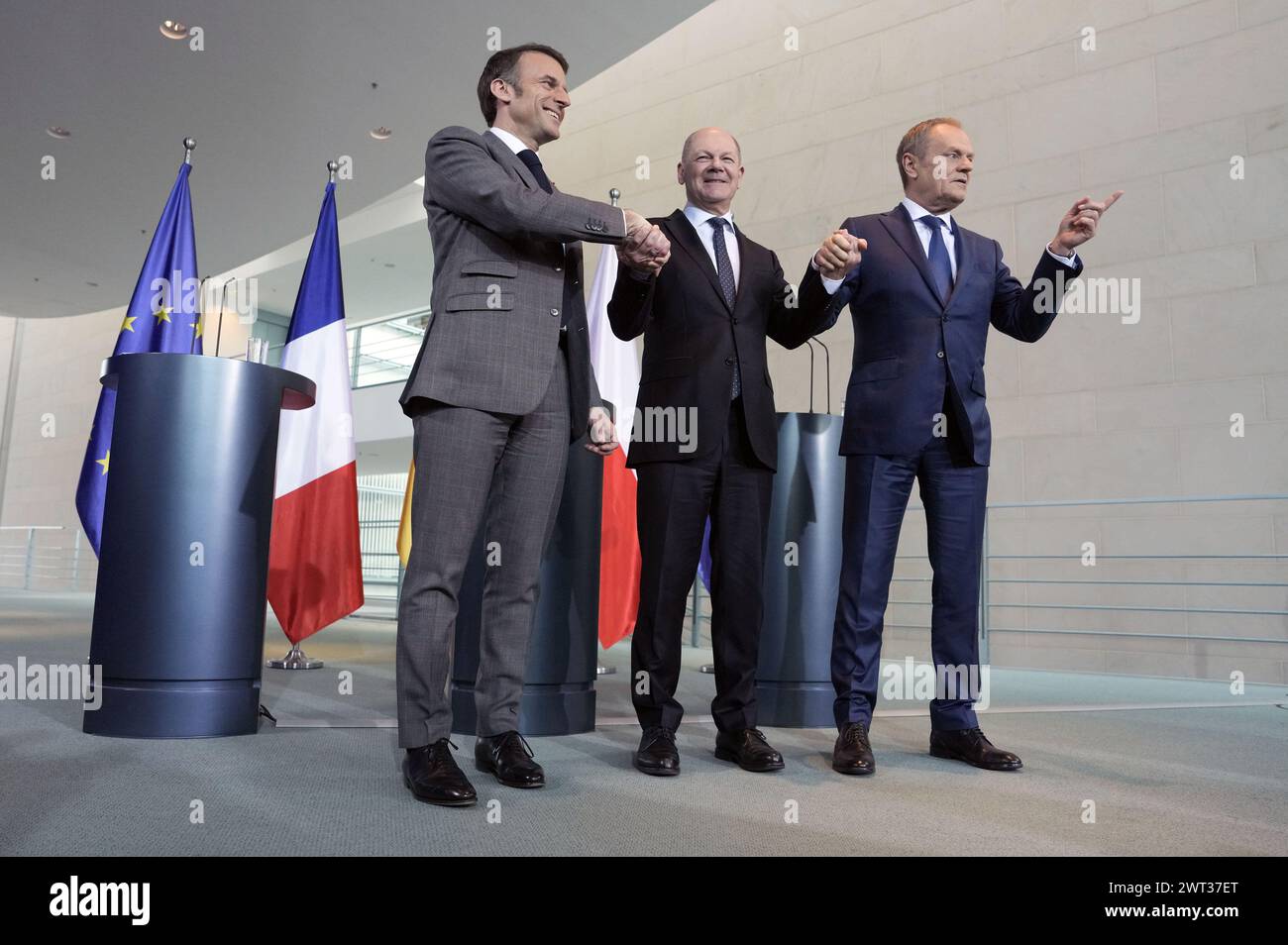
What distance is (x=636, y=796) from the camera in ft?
5.80

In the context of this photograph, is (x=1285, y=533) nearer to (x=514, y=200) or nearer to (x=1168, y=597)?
(x=1168, y=597)

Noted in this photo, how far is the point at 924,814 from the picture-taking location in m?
1.68

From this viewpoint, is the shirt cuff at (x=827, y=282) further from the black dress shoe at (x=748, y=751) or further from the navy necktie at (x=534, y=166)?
the black dress shoe at (x=748, y=751)

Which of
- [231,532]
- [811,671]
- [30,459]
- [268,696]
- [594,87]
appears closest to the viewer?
[231,532]

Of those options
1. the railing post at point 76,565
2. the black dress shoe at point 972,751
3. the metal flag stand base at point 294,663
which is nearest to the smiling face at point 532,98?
the black dress shoe at point 972,751

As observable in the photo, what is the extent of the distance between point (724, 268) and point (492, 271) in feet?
2.28

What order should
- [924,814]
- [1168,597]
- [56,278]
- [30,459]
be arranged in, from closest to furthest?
[924,814] → [1168,597] → [56,278] → [30,459]

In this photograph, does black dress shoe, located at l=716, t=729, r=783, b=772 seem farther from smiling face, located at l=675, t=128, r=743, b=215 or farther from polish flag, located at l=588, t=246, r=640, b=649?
polish flag, located at l=588, t=246, r=640, b=649

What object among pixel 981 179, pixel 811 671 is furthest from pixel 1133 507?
pixel 811 671

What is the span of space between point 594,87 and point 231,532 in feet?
25.2

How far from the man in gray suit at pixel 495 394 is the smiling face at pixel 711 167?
0.42m

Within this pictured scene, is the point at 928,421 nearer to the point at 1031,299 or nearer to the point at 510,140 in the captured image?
the point at 1031,299

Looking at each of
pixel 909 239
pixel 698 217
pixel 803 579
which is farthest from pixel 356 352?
pixel 909 239

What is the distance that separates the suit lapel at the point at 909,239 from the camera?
226cm
